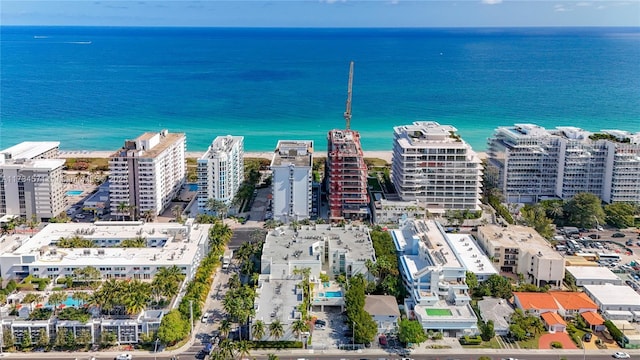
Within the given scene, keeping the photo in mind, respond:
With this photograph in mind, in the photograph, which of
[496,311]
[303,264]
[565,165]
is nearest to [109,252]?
[303,264]

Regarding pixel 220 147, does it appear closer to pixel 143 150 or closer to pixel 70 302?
pixel 143 150

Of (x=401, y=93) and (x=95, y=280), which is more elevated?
(x=401, y=93)

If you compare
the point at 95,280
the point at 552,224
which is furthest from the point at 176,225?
the point at 552,224

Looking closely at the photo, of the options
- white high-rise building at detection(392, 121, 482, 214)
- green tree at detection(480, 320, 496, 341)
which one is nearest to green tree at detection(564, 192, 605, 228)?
white high-rise building at detection(392, 121, 482, 214)

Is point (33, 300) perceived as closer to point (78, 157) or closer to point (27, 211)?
point (27, 211)

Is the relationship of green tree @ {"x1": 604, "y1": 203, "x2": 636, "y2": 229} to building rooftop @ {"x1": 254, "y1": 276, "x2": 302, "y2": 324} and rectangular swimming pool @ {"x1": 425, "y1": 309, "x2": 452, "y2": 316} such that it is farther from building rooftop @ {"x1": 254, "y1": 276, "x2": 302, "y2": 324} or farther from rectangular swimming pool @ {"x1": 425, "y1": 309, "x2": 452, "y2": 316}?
building rooftop @ {"x1": 254, "y1": 276, "x2": 302, "y2": 324}

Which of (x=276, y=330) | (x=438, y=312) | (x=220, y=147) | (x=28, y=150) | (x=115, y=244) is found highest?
(x=220, y=147)

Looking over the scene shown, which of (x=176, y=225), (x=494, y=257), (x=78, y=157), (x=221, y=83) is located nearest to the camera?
(x=494, y=257)
